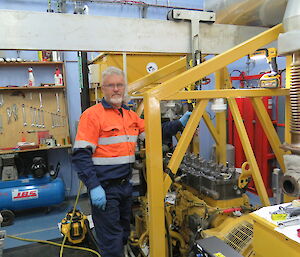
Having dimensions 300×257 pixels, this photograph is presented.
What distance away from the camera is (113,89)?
236 cm

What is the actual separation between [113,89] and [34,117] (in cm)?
334

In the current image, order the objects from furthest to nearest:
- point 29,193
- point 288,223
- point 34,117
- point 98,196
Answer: point 34,117, point 29,193, point 98,196, point 288,223

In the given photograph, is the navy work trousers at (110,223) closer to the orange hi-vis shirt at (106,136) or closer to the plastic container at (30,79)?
the orange hi-vis shirt at (106,136)

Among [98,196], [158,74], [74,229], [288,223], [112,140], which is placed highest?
[158,74]

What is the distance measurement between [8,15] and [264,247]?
5.72 feet

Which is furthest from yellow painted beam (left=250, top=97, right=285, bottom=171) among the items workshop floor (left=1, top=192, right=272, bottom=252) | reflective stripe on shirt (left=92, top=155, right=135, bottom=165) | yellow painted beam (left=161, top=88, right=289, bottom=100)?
workshop floor (left=1, top=192, right=272, bottom=252)

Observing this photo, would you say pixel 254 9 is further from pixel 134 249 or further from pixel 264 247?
pixel 134 249

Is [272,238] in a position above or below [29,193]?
above

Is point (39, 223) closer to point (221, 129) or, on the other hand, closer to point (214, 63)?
point (221, 129)

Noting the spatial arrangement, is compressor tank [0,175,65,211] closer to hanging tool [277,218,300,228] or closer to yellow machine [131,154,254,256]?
yellow machine [131,154,254,256]

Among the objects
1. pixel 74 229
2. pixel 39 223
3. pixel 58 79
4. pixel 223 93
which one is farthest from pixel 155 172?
pixel 58 79

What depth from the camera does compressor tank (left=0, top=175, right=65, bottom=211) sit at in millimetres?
4398

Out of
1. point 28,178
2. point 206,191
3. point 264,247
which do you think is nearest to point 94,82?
point 28,178

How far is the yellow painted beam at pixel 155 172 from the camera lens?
1.82 meters
